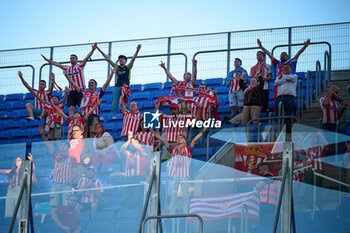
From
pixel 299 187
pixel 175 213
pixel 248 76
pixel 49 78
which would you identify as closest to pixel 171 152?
pixel 175 213

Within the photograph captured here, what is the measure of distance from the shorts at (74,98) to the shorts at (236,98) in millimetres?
3057

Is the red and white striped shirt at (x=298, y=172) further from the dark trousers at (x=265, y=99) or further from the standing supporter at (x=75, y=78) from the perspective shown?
the standing supporter at (x=75, y=78)

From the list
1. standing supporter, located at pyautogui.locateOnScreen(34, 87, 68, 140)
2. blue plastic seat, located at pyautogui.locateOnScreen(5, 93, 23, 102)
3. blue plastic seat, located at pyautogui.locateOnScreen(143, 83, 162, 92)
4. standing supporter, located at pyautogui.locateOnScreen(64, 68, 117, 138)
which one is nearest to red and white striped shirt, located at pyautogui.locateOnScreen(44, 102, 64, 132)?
standing supporter, located at pyautogui.locateOnScreen(34, 87, 68, 140)

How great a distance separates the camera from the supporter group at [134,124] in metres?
6.86

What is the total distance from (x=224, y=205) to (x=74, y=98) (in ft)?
20.7

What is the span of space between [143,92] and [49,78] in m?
2.33

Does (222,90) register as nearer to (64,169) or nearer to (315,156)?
(64,169)

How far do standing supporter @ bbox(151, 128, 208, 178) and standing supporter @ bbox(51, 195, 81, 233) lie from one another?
3.53 ft

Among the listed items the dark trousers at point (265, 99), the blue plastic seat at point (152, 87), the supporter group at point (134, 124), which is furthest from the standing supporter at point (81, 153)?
the blue plastic seat at point (152, 87)

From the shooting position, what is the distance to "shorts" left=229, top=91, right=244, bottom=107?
10.7m

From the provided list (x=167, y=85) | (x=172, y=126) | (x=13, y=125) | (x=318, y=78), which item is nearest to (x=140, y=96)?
(x=167, y=85)

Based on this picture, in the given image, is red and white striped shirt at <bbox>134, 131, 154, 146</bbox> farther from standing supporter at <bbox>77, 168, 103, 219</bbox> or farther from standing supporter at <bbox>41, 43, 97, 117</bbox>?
standing supporter at <bbox>41, 43, 97, 117</bbox>

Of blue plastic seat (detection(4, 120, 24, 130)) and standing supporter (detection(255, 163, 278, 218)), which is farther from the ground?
blue plastic seat (detection(4, 120, 24, 130))

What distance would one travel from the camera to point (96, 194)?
6.77 m
